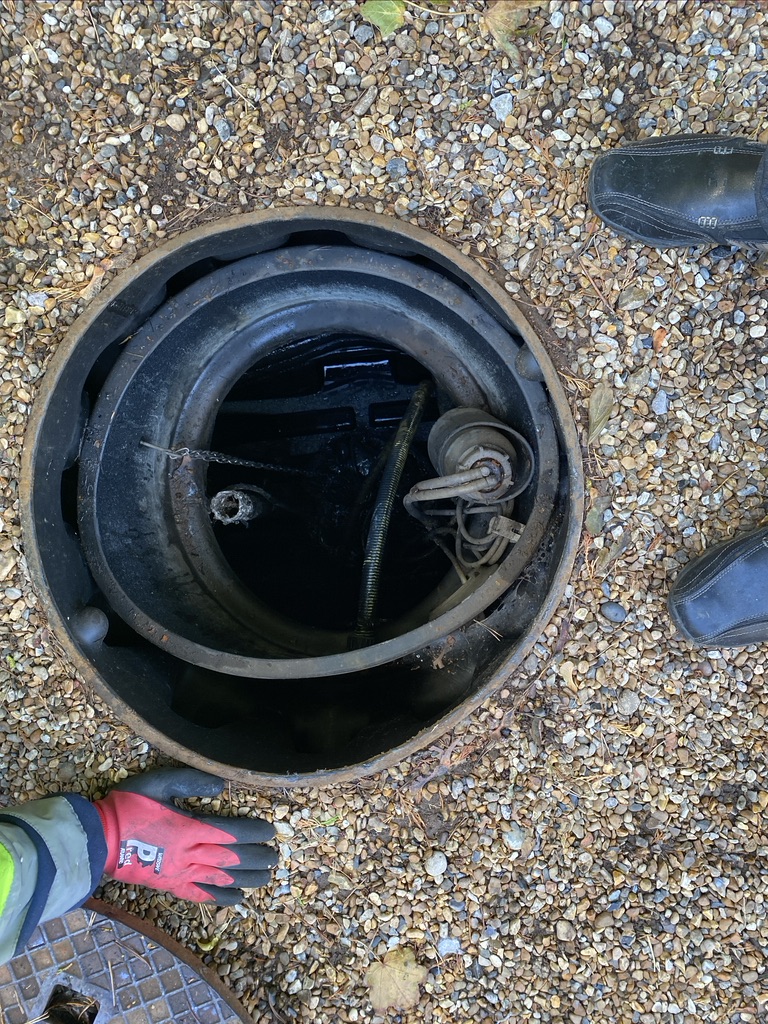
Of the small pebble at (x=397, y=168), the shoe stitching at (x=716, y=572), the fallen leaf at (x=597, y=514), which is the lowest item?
the shoe stitching at (x=716, y=572)

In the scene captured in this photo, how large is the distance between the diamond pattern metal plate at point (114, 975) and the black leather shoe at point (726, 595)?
1707 millimetres

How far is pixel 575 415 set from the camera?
2045 mm

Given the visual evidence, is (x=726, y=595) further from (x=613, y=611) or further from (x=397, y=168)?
(x=397, y=168)

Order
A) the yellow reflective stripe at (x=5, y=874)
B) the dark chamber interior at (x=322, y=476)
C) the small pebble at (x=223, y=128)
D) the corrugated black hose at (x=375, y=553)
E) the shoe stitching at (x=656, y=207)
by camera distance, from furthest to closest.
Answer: the dark chamber interior at (x=322, y=476) → the corrugated black hose at (x=375, y=553) → the small pebble at (x=223, y=128) → the shoe stitching at (x=656, y=207) → the yellow reflective stripe at (x=5, y=874)

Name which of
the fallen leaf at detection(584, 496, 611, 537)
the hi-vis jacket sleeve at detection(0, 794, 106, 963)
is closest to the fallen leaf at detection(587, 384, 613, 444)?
the fallen leaf at detection(584, 496, 611, 537)

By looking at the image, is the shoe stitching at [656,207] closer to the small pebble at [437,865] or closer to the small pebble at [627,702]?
the small pebble at [627,702]

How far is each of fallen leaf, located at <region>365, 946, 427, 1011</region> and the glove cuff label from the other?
2.33 feet

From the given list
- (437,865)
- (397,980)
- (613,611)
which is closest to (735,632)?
(613,611)

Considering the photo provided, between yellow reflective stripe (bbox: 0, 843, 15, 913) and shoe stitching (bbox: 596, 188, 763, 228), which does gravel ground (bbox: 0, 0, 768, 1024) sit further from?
yellow reflective stripe (bbox: 0, 843, 15, 913)

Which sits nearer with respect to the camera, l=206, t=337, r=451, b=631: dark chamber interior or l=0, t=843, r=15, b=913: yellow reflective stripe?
l=0, t=843, r=15, b=913: yellow reflective stripe

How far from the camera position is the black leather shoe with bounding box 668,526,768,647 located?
1949 millimetres

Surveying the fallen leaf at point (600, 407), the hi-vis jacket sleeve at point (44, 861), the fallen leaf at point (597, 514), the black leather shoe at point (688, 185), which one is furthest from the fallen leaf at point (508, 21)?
the hi-vis jacket sleeve at point (44, 861)

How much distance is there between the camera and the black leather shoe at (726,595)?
195 cm

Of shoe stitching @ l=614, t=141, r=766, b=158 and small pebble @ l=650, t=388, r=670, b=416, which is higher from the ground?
shoe stitching @ l=614, t=141, r=766, b=158
